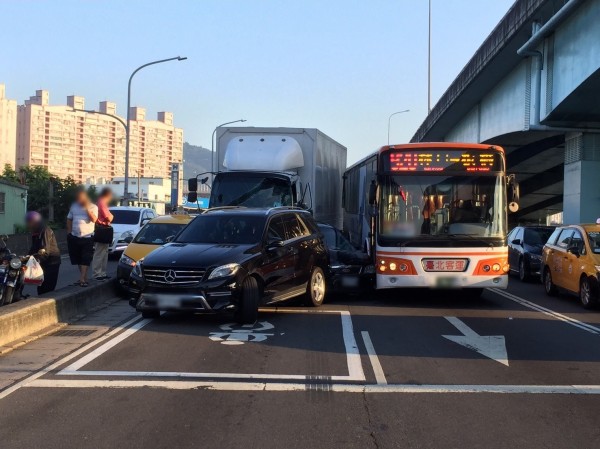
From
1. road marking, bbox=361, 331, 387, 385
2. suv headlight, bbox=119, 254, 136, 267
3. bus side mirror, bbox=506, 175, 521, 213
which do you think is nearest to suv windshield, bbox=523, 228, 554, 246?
bus side mirror, bbox=506, 175, 521, 213

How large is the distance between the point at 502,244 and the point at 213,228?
5375 millimetres

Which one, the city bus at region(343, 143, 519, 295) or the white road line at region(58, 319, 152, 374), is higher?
the city bus at region(343, 143, 519, 295)

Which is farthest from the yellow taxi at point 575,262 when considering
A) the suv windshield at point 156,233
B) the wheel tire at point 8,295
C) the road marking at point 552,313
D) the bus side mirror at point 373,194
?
the wheel tire at point 8,295

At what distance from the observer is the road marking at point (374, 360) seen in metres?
6.71

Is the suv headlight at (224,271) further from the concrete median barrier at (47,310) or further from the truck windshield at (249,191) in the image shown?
the truck windshield at (249,191)

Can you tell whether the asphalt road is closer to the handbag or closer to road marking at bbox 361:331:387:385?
road marking at bbox 361:331:387:385

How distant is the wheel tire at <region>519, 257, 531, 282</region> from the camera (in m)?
18.4

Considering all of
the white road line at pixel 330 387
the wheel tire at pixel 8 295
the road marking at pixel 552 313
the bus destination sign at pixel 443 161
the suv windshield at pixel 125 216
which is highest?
the bus destination sign at pixel 443 161

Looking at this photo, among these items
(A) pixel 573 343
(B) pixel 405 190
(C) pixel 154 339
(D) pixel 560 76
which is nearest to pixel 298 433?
(C) pixel 154 339

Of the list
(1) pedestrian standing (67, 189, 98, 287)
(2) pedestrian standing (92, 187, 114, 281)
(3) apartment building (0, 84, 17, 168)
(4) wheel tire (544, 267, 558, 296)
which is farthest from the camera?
(3) apartment building (0, 84, 17, 168)

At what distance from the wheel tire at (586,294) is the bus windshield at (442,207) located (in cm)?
195

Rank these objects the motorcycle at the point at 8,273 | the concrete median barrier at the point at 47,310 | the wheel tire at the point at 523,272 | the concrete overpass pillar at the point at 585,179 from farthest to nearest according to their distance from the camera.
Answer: the concrete overpass pillar at the point at 585,179
the wheel tire at the point at 523,272
the motorcycle at the point at 8,273
the concrete median barrier at the point at 47,310

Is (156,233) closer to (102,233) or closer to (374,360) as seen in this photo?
(102,233)

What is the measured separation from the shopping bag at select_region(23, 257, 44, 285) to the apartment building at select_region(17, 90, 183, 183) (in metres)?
132
